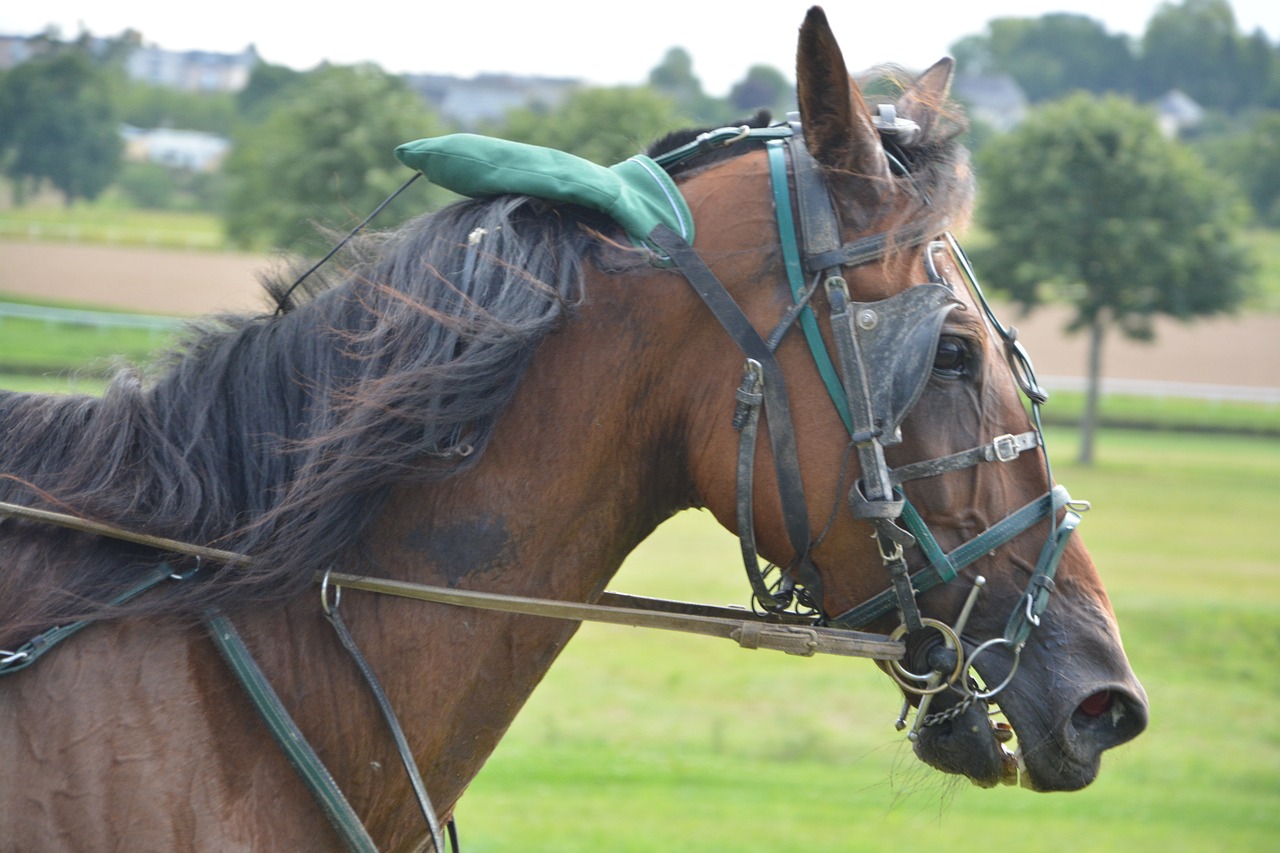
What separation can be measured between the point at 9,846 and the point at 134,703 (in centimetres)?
28

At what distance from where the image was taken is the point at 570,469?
213 cm

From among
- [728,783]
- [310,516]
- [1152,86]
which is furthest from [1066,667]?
[1152,86]

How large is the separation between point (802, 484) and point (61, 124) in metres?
20.0

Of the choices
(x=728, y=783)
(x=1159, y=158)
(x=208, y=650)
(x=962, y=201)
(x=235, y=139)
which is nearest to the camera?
(x=208, y=650)

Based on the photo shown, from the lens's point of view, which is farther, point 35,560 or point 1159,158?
point 1159,158

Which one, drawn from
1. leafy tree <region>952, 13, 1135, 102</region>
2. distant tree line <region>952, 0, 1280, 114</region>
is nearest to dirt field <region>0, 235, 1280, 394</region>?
distant tree line <region>952, 0, 1280, 114</region>

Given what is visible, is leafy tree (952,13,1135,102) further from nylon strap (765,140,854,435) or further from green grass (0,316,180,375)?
nylon strap (765,140,854,435)

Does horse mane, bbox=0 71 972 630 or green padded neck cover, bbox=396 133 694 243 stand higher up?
green padded neck cover, bbox=396 133 694 243

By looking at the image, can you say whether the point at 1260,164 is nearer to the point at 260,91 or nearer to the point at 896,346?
the point at 260,91

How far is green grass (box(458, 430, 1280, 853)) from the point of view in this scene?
7242mm

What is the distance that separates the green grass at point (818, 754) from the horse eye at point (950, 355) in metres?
0.81

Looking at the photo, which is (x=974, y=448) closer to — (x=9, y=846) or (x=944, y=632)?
(x=944, y=632)

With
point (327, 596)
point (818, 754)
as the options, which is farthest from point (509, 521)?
point (818, 754)

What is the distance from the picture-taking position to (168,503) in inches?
80.5
